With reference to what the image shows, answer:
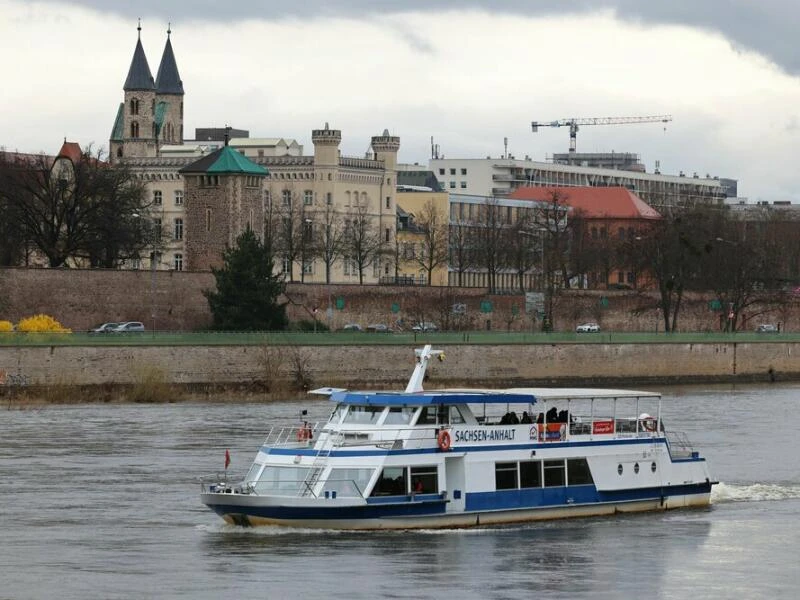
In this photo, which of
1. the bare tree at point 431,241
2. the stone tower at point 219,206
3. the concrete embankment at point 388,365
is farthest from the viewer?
the bare tree at point 431,241

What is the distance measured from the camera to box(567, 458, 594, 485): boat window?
43.2 meters

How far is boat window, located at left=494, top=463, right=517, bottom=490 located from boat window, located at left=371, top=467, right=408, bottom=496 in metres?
2.20

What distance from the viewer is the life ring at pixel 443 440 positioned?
40.8 metres

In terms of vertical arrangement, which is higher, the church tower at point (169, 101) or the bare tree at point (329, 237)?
the church tower at point (169, 101)

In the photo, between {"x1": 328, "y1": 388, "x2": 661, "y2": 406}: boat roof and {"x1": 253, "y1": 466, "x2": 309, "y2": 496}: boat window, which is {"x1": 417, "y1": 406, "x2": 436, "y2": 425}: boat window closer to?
{"x1": 328, "y1": 388, "x2": 661, "y2": 406}: boat roof

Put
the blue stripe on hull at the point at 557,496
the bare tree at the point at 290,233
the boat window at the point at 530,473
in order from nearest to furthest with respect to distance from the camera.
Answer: the blue stripe on hull at the point at 557,496 < the boat window at the point at 530,473 < the bare tree at the point at 290,233

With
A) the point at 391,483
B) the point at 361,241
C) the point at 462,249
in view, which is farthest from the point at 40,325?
the point at 462,249

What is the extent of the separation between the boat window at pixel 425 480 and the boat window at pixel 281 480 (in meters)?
2.18

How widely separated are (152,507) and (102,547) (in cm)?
533

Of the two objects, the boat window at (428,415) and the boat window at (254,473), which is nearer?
the boat window at (254,473)

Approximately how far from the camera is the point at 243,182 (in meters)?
111

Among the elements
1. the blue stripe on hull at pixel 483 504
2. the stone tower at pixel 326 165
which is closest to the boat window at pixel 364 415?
the blue stripe on hull at pixel 483 504

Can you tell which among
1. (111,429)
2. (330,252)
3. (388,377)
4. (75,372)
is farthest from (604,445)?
(330,252)

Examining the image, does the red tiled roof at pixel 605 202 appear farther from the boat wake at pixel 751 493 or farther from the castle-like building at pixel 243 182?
the boat wake at pixel 751 493
